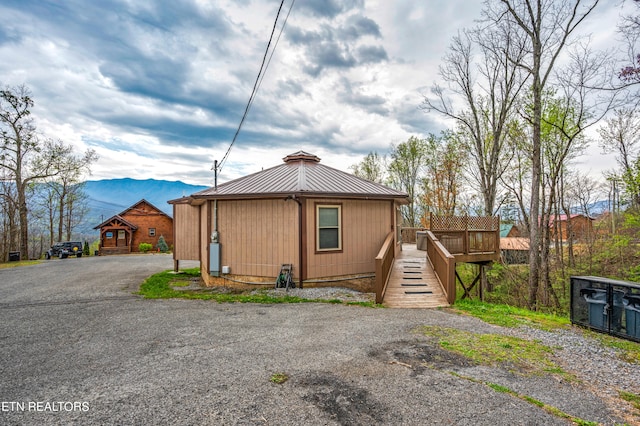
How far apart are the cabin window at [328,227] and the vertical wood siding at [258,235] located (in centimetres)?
72

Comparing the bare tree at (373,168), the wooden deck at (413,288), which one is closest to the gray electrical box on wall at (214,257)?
the wooden deck at (413,288)

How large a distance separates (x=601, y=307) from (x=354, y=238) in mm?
5721

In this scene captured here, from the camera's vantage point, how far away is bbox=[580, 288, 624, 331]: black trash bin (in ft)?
16.8

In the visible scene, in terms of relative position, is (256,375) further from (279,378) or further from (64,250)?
(64,250)

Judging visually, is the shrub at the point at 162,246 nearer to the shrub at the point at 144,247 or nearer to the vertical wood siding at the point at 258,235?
the shrub at the point at 144,247

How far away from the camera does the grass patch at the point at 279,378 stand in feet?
11.2

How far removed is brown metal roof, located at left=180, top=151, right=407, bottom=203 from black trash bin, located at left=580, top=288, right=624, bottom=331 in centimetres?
544

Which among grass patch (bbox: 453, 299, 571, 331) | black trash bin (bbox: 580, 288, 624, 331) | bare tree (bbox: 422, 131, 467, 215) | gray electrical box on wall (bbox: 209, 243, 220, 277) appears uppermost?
bare tree (bbox: 422, 131, 467, 215)

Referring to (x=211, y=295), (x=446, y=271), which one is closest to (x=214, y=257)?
(x=211, y=295)

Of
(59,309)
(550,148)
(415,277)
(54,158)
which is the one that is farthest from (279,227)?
(54,158)

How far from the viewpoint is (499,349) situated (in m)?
4.44

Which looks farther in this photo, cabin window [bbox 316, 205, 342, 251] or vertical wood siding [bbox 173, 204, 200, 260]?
vertical wood siding [bbox 173, 204, 200, 260]

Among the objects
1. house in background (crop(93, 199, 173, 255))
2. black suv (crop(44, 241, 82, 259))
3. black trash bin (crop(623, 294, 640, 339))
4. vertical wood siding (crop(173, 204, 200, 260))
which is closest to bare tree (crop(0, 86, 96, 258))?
black suv (crop(44, 241, 82, 259))

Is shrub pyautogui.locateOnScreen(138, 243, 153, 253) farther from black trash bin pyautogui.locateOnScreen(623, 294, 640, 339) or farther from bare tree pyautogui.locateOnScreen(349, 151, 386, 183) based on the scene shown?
black trash bin pyautogui.locateOnScreen(623, 294, 640, 339)
